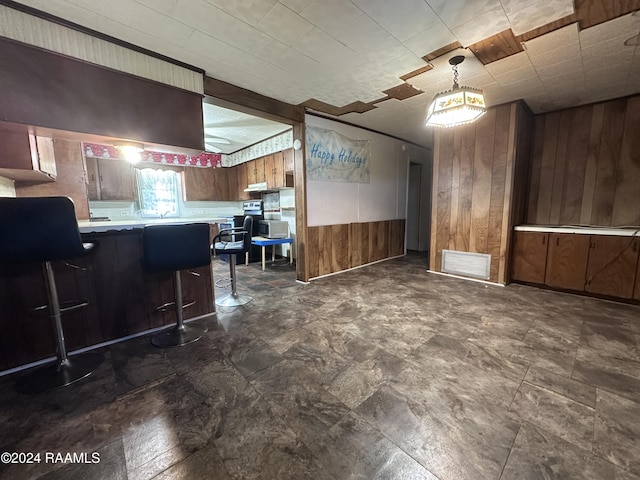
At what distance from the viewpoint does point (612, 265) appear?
→ 9.86 ft

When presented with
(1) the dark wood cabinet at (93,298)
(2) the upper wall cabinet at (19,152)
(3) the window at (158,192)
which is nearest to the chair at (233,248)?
(1) the dark wood cabinet at (93,298)

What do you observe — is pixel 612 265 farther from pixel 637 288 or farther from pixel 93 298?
pixel 93 298

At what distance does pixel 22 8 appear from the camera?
66.8 inches

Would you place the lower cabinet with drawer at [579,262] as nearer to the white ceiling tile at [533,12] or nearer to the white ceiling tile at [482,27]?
the white ceiling tile at [533,12]

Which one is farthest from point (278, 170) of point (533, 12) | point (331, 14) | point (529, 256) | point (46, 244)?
point (529, 256)

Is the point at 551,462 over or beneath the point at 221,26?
beneath

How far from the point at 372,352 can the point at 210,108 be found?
3855mm

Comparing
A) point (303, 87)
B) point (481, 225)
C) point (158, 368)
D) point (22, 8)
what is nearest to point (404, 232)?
point (481, 225)

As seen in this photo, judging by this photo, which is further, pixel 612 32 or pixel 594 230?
pixel 594 230

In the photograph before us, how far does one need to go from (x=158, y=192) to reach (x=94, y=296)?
4531 millimetres

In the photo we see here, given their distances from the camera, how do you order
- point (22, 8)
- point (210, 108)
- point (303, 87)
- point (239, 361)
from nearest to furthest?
1. point (22, 8)
2. point (239, 361)
3. point (303, 87)
4. point (210, 108)

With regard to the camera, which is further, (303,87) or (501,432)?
(303,87)

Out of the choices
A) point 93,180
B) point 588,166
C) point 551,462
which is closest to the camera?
point 551,462

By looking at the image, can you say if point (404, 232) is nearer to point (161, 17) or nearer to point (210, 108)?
point (210, 108)
